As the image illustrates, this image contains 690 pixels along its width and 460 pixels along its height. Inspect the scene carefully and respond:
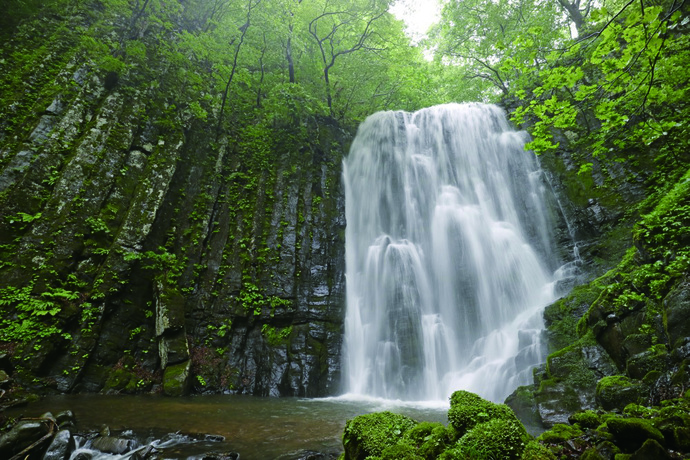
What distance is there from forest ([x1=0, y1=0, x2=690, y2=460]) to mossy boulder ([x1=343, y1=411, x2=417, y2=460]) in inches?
0.9

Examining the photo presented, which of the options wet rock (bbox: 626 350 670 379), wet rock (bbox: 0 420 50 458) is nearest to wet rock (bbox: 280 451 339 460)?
wet rock (bbox: 0 420 50 458)

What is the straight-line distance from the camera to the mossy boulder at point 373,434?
2.96 m

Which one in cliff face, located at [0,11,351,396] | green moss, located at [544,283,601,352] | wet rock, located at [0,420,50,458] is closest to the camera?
wet rock, located at [0,420,50,458]

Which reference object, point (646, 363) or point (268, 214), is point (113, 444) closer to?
point (646, 363)

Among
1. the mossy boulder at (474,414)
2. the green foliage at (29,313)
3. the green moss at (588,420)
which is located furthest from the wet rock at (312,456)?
the green foliage at (29,313)

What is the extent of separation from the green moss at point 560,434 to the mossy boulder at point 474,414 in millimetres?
495

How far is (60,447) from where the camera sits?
13.3ft

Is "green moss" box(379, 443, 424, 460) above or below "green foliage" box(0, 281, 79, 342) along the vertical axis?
below

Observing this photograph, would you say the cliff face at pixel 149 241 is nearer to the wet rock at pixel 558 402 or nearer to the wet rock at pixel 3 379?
the wet rock at pixel 3 379

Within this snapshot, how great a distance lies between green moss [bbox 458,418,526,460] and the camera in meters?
2.43

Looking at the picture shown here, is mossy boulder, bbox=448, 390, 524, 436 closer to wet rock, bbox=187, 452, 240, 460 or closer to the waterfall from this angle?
wet rock, bbox=187, 452, 240, 460

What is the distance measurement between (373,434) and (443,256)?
33.2ft

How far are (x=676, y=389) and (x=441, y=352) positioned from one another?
6.92 meters

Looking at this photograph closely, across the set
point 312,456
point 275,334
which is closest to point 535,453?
point 312,456
